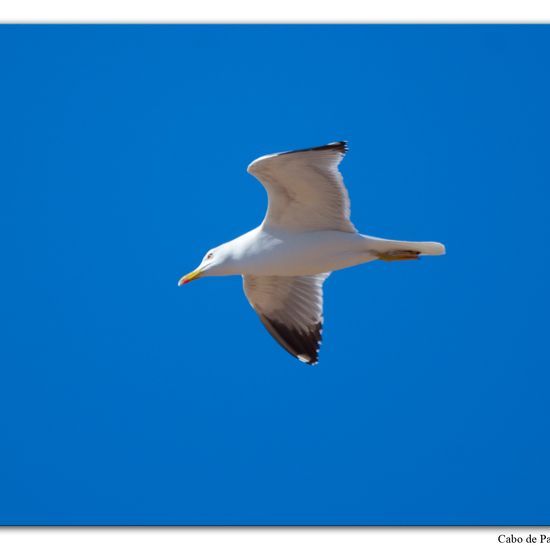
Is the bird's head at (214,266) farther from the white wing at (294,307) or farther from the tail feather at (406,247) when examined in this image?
the tail feather at (406,247)

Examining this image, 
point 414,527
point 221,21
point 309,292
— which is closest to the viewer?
point 414,527

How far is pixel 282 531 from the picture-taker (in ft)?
19.3

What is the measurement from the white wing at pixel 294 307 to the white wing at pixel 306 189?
791 mm

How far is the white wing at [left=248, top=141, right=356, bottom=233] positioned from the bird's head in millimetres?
312

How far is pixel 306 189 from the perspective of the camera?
6281 millimetres

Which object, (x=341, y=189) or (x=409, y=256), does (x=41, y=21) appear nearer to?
(x=341, y=189)

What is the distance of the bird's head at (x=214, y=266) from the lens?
6582 mm

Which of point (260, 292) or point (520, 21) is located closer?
point (520, 21)

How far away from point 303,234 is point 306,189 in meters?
0.30

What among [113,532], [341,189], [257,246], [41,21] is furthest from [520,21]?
[113,532]

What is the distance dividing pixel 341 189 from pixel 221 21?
1.16 m

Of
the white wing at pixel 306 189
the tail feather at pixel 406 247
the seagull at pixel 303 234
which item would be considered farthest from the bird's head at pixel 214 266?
the tail feather at pixel 406 247

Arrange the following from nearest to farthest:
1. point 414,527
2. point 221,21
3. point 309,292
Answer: point 414,527 → point 221,21 → point 309,292

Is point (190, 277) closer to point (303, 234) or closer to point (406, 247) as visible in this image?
point (303, 234)
